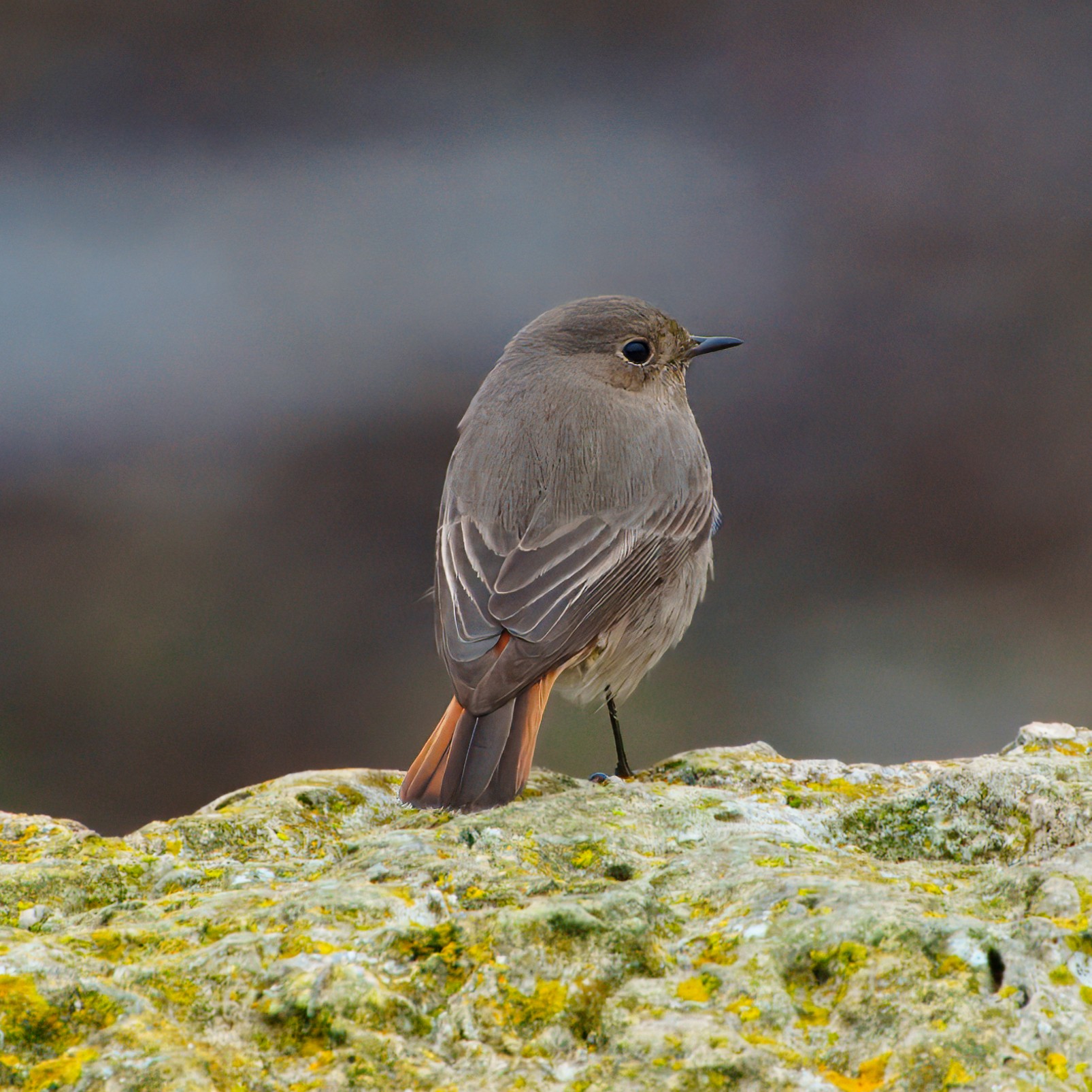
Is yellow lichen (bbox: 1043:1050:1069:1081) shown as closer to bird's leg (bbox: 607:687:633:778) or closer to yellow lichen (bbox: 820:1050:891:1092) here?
yellow lichen (bbox: 820:1050:891:1092)

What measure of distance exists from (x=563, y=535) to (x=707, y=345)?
196 cm

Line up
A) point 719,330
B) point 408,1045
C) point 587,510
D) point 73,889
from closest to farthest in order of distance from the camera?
point 408,1045
point 73,889
point 587,510
point 719,330

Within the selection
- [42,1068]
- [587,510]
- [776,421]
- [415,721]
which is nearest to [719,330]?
[776,421]

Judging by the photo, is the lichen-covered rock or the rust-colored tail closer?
the lichen-covered rock

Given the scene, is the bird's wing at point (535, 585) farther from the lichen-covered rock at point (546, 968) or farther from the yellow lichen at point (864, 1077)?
the yellow lichen at point (864, 1077)

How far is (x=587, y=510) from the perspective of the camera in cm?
461

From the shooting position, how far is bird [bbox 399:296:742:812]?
12.0 feet

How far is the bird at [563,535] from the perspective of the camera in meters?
3.65

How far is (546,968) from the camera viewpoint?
206 cm

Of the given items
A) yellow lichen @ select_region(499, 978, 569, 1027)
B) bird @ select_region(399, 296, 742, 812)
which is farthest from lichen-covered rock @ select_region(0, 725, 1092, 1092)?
bird @ select_region(399, 296, 742, 812)

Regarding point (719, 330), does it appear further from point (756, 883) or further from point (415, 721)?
point (756, 883)

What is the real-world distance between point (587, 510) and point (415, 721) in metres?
3.32

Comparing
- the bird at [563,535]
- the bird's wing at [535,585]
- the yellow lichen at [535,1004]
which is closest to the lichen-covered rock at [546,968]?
the yellow lichen at [535,1004]

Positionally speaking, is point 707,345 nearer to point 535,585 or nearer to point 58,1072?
point 535,585
